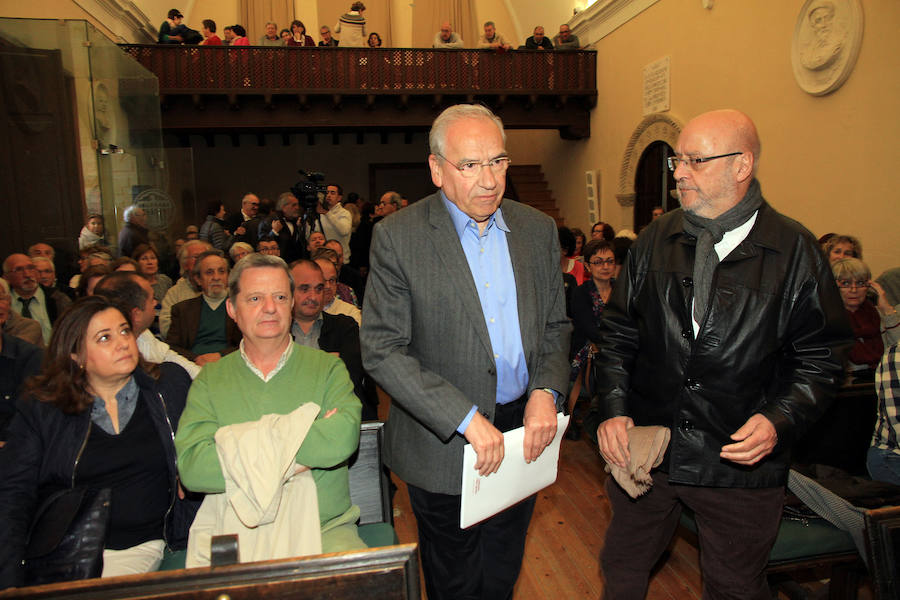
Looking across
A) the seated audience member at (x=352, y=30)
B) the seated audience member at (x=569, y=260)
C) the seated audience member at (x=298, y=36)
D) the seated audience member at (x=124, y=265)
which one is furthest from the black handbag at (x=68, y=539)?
the seated audience member at (x=352, y=30)

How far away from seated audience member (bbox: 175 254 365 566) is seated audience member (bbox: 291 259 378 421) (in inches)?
47.5

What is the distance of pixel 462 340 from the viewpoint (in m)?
1.53

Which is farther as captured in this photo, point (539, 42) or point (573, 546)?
point (539, 42)

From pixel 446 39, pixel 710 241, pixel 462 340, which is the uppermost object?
pixel 446 39

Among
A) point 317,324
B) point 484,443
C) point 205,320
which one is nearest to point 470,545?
point 484,443

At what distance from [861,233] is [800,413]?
5087mm

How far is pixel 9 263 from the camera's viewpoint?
4414 mm

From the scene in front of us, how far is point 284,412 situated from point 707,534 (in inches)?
47.3

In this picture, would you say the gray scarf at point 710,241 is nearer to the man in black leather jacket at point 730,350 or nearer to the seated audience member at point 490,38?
the man in black leather jacket at point 730,350

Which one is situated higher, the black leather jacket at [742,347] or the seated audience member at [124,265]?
the seated audience member at [124,265]

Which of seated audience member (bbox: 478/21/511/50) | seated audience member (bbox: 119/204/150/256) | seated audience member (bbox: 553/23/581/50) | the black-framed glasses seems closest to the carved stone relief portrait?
the black-framed glasses

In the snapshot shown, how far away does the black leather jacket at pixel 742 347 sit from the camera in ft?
4.95

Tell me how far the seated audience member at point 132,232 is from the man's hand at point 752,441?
5.57m

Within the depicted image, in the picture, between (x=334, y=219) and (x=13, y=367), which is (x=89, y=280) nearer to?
(x=13, y=367)
